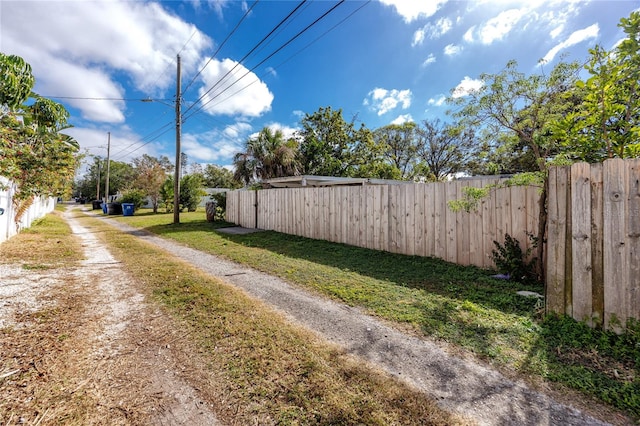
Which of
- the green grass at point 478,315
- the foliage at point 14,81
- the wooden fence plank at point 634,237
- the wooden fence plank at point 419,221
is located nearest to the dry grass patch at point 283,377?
the green grass at point 478,315

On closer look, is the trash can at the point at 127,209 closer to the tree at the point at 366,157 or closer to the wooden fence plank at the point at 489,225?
the tree at the point at 366,157

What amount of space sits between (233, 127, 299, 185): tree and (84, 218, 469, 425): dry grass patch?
1505cm

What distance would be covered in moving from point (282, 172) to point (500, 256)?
Answer: 14.8 meters

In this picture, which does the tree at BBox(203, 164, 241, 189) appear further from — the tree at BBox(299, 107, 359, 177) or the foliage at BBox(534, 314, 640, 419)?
the foliage at BBox(534, 314, 640, 419)

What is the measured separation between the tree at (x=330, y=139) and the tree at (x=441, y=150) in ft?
23.4

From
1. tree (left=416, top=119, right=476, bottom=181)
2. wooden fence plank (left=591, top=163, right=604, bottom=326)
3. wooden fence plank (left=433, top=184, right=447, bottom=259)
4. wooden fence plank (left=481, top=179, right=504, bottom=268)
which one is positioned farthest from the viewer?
tree (left=416, top=119, right=476, bottom=181)

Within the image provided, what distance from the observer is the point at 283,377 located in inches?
77.4

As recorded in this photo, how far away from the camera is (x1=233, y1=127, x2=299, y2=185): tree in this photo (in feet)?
58.3

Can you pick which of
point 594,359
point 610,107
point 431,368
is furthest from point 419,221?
point 431,368

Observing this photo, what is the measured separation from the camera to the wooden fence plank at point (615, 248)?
2447mm

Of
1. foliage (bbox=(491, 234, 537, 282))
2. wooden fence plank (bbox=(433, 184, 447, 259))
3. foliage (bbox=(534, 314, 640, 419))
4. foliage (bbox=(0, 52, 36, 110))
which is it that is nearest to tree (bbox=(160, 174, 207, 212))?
foliage (bbox=(0, 52, 36, 110))

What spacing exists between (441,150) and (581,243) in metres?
24.2

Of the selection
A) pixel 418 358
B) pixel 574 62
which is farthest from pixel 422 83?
pixel 418 358

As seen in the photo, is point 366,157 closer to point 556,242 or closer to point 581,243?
point 556,242
